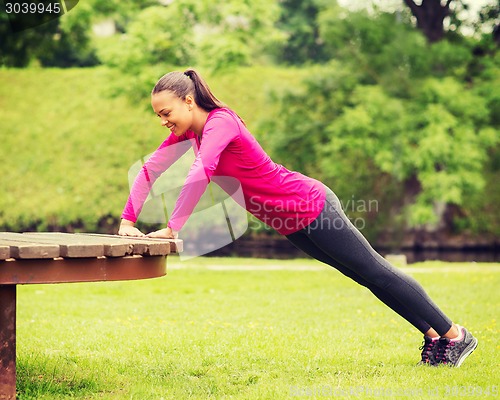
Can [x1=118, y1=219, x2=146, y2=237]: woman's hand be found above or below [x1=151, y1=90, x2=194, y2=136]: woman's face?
below

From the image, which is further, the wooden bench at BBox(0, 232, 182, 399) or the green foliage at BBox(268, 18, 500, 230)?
the green foliage at BBox(268, 18, 500, 230)

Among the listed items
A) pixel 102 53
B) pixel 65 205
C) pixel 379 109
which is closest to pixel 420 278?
pixel 379 109

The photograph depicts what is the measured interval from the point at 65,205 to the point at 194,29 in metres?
6.82

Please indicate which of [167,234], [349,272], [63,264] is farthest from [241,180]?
[63,264]

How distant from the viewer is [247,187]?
4348 mm

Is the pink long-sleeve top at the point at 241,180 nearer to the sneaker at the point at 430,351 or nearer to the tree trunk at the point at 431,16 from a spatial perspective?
the sneaker at the point at 430,351

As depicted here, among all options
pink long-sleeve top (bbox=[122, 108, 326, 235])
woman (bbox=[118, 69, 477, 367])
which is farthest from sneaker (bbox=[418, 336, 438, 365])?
pink long-sleeve top (bbox=[122, 108, 326, 235])

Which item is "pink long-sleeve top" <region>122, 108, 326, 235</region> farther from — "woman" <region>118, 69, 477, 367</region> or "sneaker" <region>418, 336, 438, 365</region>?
"sneaker" <region>418, 336, 438, 365</region>

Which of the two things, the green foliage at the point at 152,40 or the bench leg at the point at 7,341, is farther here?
the green foliage at the point at 152,40

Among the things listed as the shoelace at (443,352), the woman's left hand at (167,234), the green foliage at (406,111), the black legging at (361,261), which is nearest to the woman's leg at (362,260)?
the black legging at (361,261)

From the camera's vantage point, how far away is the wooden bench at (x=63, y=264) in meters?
3.63

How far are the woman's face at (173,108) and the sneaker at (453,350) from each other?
7.23 ft

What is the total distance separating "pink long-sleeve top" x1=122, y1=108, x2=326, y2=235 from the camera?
4094 mm

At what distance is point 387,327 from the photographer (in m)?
7.09
